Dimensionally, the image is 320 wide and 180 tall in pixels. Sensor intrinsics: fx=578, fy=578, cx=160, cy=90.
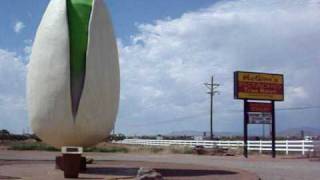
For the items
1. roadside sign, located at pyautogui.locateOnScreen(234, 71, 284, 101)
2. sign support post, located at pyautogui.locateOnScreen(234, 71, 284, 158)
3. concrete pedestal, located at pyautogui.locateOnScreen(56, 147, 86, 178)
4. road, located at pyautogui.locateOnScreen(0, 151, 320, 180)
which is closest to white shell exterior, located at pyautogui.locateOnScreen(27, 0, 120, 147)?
concrete pedestal, located at pyautogui.locateOnScreen(56, 147, 86, 178)

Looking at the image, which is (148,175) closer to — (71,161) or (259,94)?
(71,161)

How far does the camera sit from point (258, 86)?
40406mm

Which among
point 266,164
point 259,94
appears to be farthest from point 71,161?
point 259,94

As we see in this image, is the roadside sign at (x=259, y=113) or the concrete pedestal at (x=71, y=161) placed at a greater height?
the roadside sign at (x=259, y=113)

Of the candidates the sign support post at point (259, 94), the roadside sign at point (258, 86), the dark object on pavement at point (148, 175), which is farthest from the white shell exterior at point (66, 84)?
the sign support post at point (259, 94)

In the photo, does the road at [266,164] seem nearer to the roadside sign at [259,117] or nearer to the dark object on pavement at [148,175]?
the dark object on pavement at [148,175]

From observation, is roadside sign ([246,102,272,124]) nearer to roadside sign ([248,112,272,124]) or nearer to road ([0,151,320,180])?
roadside sign ([248,112,272,124])

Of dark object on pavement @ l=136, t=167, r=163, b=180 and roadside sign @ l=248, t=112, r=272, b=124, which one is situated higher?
roadside sign @ l=248, t=112, r=272, b=124

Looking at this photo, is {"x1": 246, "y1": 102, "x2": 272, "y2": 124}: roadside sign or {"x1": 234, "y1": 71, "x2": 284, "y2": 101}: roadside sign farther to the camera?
{"x1": 246, "y1": 102, "x2": 272, "y2": 124}: roadside sign

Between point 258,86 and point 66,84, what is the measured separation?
2484cm

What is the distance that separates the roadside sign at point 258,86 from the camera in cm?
3944

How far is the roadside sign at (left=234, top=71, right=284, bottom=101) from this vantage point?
39438mm

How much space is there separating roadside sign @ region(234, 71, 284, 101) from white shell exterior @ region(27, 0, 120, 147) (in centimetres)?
2159

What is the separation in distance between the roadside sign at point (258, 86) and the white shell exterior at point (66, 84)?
2159 cm
